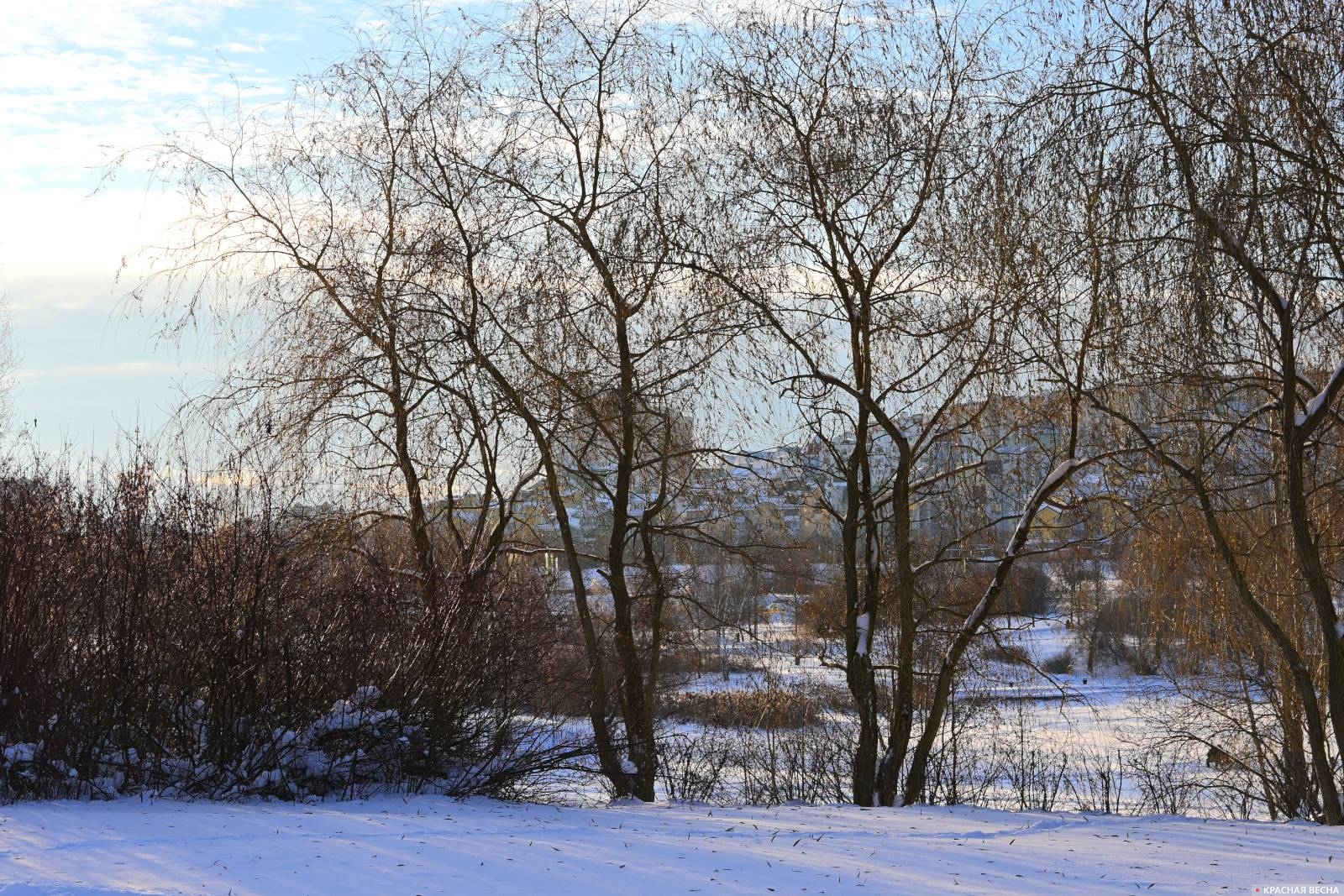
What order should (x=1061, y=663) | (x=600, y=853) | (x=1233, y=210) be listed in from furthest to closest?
(x=1061, y=663) < (x=1233, y=210) < (x=600, y=853)

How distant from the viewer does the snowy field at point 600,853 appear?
4.90 m

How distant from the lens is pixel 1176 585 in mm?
14734

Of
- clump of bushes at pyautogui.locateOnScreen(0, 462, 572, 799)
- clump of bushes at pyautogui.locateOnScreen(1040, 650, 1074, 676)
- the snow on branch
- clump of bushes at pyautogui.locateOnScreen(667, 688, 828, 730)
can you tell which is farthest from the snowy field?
clump of bushes at pyautogui.locateOnScreen(1040, 650, 1074, 676)

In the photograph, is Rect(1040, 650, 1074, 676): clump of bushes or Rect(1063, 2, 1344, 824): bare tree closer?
Rect(1063, 2, 1344, 824): bare tree

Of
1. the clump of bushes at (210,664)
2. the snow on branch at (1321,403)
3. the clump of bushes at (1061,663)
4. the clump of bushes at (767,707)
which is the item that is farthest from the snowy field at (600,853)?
the clump of bushes at (1061,663)

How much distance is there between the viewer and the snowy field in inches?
193

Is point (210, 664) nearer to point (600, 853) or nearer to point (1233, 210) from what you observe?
point (600, 853)

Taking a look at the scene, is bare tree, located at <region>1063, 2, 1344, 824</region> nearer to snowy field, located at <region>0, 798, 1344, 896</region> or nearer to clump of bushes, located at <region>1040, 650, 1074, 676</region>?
snowy field, located at <region>0, 798, 1344, 896</region>

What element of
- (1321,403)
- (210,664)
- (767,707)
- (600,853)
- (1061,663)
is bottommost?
(600,853)

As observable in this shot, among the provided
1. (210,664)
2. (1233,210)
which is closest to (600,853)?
(210,664)

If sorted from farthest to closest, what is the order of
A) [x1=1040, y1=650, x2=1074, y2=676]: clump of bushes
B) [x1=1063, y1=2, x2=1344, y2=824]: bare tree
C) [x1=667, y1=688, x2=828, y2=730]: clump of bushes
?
1. [x1=1040, y1=650, x2=1074, y2=676]: clump of bushes
2. [x1=667, y1=688, x2=828, y2=730]: clump of bushes
3. [x1=1063, y1=2, x2=1344, y2=824]: bare tree

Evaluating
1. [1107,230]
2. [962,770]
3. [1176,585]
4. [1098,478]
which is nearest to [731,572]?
[962,770]

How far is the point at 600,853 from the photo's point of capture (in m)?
5.71

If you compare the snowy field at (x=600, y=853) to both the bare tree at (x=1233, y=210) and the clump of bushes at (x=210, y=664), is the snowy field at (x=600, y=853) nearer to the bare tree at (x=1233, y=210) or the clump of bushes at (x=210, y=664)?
the clump of bushes at (x=210, y=664)
